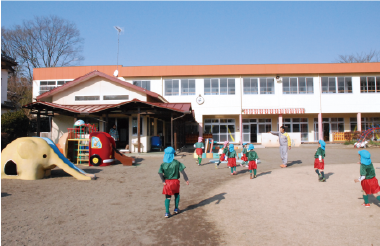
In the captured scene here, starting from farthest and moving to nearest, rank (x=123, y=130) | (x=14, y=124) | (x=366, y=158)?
1. (x=123, y=130)
2. (x=14, y=124)
3. (x=366, y=158)

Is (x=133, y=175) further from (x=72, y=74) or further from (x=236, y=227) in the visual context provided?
(x=72, y=74)

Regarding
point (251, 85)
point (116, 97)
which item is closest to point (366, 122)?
point (251, 85)

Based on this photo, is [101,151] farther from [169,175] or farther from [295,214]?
[295,214]

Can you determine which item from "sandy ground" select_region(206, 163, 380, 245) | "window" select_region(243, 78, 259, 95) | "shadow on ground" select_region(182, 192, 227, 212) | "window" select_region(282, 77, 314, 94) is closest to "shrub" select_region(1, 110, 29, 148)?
"shadow on ground" select_region(182, 192, 227, 212)

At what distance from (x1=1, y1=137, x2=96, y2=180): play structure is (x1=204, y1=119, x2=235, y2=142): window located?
21.4 m

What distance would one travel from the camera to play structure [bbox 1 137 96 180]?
8914 millimetres

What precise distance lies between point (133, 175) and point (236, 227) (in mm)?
6482

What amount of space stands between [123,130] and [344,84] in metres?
23.3

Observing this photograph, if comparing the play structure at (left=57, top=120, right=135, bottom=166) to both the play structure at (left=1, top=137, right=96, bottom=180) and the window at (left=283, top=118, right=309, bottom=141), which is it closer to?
the play structure at (left=1, top=137, right=96, bottom=180)

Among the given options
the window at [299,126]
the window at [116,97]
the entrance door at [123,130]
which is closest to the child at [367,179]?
the window at [116,97]

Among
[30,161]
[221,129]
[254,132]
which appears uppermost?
[221,129]

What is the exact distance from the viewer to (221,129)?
97.7 feet

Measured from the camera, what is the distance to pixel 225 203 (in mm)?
6383

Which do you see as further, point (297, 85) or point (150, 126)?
point (297, 85)
